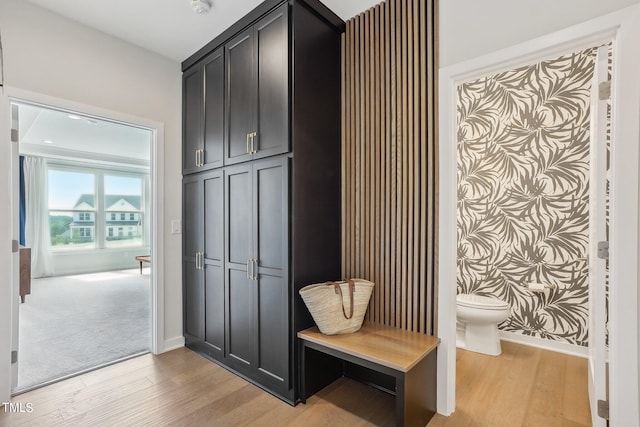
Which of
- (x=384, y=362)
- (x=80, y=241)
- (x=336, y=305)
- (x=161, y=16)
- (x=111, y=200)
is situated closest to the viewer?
(x=384, y=362)

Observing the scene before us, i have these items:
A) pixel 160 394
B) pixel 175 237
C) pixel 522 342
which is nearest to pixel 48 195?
pixel 175 237

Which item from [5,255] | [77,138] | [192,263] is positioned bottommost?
[192,263]

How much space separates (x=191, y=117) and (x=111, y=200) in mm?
5752

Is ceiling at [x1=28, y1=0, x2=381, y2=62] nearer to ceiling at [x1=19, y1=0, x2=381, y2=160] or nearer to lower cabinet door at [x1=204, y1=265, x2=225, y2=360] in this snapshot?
ceiling at [x1=19, y1=0, x2=381, y2=160]

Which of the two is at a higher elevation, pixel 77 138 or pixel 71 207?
pixel 77 138

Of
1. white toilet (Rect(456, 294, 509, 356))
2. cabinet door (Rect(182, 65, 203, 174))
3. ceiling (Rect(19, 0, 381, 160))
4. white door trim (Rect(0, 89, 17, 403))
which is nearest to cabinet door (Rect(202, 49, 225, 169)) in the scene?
cabinet door (Rect(182, 65, 203, 174))

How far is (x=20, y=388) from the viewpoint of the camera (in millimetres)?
2240

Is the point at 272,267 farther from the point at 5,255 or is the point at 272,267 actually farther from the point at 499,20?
the point at 499,20

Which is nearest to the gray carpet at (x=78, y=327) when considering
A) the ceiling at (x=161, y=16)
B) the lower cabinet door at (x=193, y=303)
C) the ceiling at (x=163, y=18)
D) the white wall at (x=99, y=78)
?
the lower cabinet door at (x=193, y=303)

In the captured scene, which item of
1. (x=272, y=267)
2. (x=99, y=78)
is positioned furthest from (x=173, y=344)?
(x=99, y=78)

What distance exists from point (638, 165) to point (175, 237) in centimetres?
329

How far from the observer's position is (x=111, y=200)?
7371mm

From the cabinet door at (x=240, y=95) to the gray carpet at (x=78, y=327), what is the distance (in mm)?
2094

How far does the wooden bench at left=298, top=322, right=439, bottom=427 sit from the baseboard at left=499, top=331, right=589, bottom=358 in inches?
60.6
